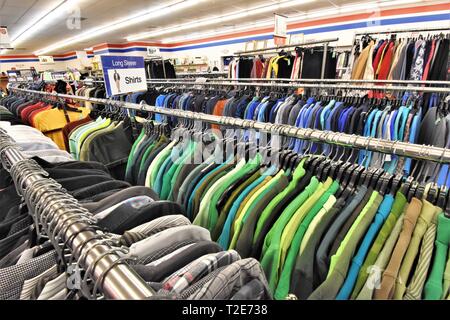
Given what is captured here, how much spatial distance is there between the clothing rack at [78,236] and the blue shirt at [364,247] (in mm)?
632

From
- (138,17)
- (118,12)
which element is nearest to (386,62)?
(118,12)

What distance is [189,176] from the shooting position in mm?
1220

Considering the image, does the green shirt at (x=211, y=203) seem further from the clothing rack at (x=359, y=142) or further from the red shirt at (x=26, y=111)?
the red shirt at (x=26, y=111)

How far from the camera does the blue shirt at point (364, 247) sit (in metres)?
0.80

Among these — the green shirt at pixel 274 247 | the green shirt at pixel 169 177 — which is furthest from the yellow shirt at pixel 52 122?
the green shirt at pixel 274 247

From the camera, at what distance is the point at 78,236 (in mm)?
534

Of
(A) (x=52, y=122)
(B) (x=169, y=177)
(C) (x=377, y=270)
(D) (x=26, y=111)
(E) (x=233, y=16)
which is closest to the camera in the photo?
(C) (x=377, y=270)

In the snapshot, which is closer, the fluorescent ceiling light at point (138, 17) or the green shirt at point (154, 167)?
the green shirt at point (154, 167)

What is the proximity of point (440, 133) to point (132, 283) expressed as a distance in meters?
2.24

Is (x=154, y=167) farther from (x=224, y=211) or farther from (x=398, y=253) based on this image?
(x=398, y=253)

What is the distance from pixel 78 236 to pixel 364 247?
802mm

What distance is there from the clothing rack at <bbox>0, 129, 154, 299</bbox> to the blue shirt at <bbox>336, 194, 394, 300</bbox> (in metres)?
0.63

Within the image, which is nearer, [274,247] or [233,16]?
[274,247]

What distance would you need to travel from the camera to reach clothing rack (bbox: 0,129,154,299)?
428 mm
